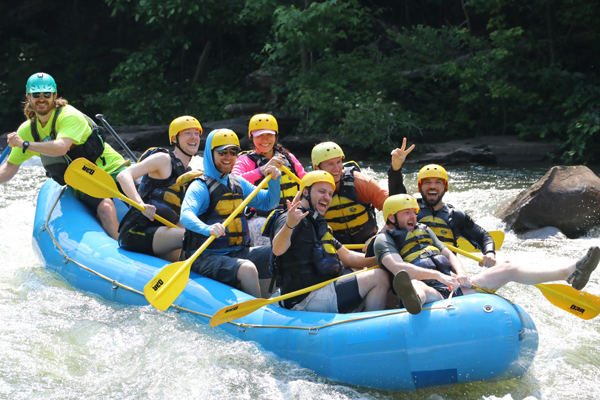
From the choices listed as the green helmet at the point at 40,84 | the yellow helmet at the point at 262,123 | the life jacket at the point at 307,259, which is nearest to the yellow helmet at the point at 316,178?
the life jacket at the point at 307,259

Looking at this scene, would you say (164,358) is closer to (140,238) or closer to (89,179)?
(140,238)

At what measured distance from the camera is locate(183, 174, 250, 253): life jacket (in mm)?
3713

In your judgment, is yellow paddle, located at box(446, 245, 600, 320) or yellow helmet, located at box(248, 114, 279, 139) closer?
yellow paddle, located at box(446, 245, 600, 320)

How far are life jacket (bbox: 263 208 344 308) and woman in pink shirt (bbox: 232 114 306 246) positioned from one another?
0.95 meters

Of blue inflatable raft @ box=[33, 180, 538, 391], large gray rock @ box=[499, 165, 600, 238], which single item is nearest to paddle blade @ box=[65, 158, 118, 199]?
blue inflatable raft @ box=[33, 180, 538, 391]

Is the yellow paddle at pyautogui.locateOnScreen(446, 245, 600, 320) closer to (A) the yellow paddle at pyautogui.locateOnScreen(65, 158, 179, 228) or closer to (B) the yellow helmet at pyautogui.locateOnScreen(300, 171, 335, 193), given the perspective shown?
(B) the yellow helmet at pyautogui.locateOnScreen(300, 171, 335, 193)

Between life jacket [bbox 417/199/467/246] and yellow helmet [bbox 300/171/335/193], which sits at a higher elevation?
yellow helmet [bbox 300/171/335/193]

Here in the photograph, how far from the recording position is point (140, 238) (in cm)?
405

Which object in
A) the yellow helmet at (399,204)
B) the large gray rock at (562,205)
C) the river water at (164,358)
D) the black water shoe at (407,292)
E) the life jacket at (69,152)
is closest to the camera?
the black water shoe at (407,292)

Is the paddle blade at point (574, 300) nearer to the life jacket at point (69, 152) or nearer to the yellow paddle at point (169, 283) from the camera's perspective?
the yellow paddle at point (169, 283)

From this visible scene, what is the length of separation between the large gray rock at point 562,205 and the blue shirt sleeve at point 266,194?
349cm

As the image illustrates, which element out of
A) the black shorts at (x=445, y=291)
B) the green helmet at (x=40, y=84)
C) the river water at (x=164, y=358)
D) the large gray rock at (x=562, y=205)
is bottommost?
the large gray rock at (x=562, y=205)

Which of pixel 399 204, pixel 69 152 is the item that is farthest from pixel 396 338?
pixel 69 152

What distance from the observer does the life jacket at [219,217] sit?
3.71m
